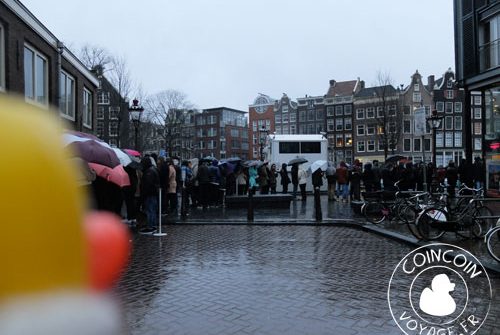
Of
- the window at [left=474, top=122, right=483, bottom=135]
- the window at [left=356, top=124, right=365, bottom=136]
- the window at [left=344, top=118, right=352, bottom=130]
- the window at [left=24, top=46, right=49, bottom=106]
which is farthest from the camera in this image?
the window at [left=344, top=118, right=352, bottom=130]

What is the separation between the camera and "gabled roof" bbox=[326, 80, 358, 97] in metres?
74.6

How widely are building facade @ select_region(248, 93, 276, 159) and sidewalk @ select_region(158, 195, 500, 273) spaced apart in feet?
256

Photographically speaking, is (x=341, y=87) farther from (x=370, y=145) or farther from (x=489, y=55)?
(x=489, y=55)

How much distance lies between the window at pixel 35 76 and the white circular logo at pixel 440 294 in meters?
12.8

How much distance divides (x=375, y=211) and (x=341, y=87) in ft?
215

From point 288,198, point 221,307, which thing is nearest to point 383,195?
point 288,198

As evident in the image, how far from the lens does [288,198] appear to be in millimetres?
17656

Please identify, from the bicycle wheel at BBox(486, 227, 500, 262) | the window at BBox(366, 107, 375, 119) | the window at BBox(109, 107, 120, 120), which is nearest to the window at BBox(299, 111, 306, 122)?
the window at BBox(366, 107, 375, 119)

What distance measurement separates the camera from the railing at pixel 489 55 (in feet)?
55.8

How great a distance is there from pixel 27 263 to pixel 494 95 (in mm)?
18952

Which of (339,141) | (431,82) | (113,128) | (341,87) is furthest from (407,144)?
(113,128)

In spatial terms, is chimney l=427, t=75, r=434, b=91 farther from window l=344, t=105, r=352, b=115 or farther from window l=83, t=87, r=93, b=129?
window l=83, t=87, r=93, b=129

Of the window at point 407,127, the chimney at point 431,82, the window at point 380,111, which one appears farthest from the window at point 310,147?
the chimney at point 431,82

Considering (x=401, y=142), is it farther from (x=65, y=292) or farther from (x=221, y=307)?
(x=65, y=292)
